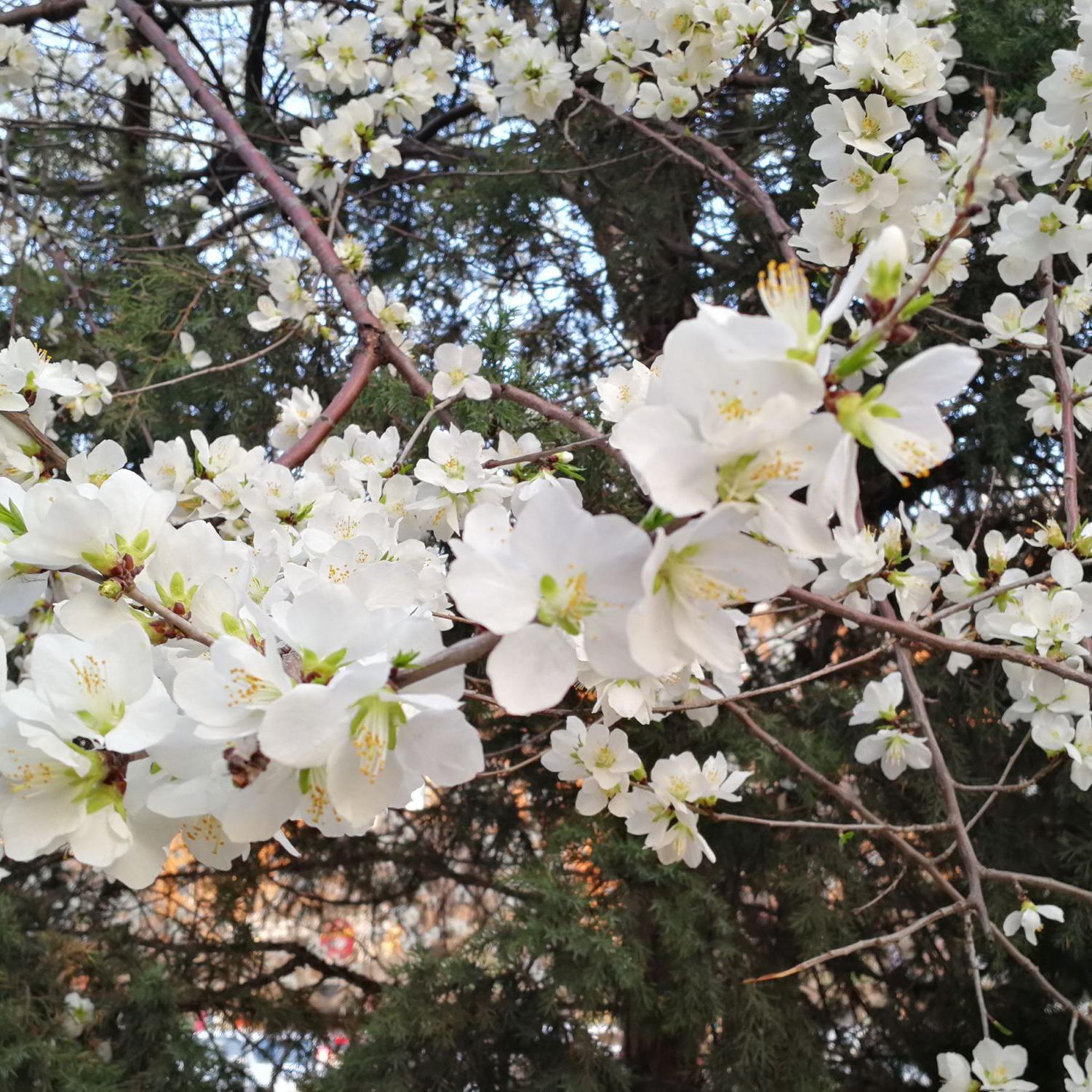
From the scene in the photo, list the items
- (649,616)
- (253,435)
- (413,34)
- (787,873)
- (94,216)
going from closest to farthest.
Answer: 1. (649,616)
2. (787,873)
3. (413,34)
4. (253,435)
5. (94,216)

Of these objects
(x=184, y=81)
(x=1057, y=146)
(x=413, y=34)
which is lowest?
(x=1057, y=146)

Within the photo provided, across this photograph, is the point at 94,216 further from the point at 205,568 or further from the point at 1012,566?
the point at 1012,566

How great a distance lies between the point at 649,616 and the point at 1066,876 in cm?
194

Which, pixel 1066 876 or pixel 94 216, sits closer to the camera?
pixel 1066 876

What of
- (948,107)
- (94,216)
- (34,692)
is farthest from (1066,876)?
(94,216)

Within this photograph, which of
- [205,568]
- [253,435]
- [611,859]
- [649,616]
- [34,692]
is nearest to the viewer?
[649,616]

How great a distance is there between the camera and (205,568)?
78 cm

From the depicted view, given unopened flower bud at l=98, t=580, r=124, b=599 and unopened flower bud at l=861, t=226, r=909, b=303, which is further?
unopened flower bud at l=98, t=580, r=124, b=599

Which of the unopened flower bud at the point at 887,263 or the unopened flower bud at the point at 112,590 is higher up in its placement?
the unopened flower bud at the point at 887,263

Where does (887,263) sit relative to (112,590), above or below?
above

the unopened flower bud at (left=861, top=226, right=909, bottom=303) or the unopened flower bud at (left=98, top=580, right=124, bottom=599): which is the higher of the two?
the unopened flower bud at (left=861, top=226, right=909, bottom=303)

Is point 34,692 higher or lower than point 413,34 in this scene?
lower

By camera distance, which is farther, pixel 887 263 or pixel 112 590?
pixel 112 590

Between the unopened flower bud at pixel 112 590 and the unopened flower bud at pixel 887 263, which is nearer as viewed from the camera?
the unopened flower bud at pixel 887 263
